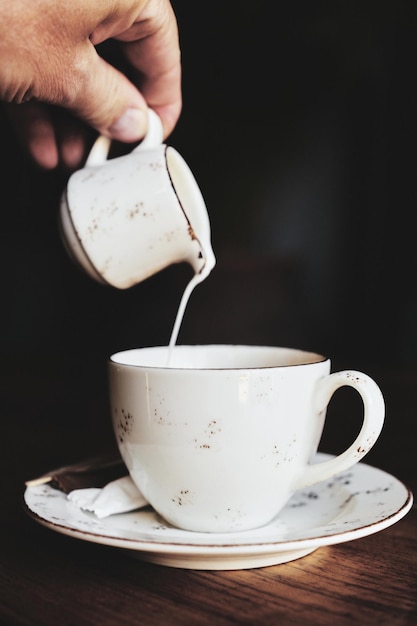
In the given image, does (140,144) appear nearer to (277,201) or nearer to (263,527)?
(263,527)

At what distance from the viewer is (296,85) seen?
380 cm

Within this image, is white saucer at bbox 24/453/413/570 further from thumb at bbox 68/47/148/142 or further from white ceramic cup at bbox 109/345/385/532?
thumb at bbox 68/47/148/142

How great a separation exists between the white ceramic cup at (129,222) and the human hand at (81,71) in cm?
10

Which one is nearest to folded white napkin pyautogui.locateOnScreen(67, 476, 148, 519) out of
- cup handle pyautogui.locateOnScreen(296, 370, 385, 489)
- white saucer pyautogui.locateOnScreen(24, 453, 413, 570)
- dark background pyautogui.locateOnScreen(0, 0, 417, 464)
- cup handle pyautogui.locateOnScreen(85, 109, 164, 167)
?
white saucer pyautogui.locateOnScreen(24, 453, 413, 570)

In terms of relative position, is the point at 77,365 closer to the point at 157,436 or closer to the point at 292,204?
the point at 157,436

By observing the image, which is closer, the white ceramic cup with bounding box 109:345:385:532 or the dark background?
the white ceramic cup with bounding box 109:345:385:532

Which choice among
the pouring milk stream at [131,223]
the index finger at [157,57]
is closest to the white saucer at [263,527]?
the pouring milk stream at [131,223]

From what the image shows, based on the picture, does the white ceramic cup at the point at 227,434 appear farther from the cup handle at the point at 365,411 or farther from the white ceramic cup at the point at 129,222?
the white ceramic cup at the point at 129,222

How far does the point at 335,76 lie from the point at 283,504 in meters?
3.48

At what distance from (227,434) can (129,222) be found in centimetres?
24

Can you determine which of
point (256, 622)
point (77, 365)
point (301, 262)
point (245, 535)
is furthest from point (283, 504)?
Result: point (301, 262)

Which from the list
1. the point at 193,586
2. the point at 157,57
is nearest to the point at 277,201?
the point at 157,57

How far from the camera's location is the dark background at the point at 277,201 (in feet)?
10.9

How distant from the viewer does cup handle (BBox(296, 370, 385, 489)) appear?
55 cm
